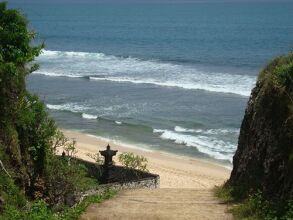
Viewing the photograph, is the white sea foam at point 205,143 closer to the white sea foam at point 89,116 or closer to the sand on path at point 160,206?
the white sea foam at point 89,116

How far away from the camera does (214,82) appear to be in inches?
1960

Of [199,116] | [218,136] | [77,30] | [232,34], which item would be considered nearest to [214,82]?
[199,116]

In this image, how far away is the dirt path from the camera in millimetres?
10320

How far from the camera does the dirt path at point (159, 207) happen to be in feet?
33.9

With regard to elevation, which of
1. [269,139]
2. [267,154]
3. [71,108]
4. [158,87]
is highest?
[158,87]

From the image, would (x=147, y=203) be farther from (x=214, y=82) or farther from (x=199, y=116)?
(x=214, y=82)

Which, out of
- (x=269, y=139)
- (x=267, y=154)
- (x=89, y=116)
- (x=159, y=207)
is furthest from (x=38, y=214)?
(x=89, y=116)

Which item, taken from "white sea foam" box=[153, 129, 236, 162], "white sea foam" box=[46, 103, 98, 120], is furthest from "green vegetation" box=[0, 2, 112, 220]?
"white sea foam" box=[46, 103, 98, 120]

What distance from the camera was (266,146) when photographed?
11227 mm

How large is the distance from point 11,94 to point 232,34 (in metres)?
98.3

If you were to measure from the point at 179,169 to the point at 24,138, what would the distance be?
526 inches

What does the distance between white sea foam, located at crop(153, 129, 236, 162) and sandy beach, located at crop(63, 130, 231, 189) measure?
1.28 m

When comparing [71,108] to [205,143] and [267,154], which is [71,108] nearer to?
[205,143]

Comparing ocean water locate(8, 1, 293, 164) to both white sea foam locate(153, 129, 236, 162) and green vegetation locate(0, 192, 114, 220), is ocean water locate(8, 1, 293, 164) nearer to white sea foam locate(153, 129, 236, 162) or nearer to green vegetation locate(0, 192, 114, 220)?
white sea foam locate(153, 129, 236, 162)
